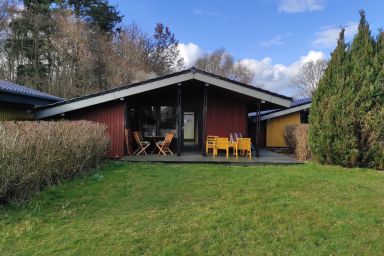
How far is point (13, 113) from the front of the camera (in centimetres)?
1030

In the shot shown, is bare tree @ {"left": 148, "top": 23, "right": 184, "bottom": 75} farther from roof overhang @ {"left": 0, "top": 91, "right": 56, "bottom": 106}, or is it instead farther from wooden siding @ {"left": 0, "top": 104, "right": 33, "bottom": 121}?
wooden siding @ {"left": 0, "top": 104, "right": 33, "bottom": 121}

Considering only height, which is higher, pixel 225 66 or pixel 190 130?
pixel 225 66

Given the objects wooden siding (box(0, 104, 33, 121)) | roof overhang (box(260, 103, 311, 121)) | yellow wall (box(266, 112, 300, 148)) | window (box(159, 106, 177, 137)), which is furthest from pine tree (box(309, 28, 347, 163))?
wooden siding (box(0, 104, 33, 121))

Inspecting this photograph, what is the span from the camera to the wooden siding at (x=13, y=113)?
9.71 meters

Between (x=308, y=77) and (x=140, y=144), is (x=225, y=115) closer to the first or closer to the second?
(x=140, y=144)

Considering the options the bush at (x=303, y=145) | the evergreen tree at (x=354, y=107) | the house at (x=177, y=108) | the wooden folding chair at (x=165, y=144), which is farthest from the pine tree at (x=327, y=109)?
the wooden folding chair at (x=165, y=144)

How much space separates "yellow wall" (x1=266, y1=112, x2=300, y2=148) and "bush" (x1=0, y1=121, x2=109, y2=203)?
38.2ft

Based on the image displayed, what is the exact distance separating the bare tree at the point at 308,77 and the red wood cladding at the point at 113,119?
28.7 meters

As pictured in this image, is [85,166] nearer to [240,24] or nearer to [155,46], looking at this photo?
[240,24]

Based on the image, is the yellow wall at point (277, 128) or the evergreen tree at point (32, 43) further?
the evergreen tree at point (32, 43)

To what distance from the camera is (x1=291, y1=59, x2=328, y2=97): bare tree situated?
3491cm

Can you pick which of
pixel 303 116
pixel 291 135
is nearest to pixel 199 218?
pixel 291 135

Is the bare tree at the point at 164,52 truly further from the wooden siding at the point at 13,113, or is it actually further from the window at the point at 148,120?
the wooden siding at the point at 13,113

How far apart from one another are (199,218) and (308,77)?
3534cm
